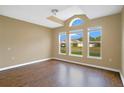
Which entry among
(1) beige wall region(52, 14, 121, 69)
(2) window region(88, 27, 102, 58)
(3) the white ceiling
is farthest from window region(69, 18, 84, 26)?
(3) the white ceiling

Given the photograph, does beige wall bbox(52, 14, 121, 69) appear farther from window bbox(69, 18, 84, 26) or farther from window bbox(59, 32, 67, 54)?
window bbox(59, 32, 67, 54)

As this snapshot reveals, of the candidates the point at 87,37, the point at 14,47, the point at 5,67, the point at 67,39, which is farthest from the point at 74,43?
the point at 5,67

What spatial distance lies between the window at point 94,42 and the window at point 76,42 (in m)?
0.54

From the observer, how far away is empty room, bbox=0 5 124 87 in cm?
287

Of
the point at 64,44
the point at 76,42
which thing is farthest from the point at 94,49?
the point at 64,44

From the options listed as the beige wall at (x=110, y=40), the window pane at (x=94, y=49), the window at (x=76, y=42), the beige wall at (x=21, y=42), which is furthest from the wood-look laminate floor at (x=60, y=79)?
the window at (x=76, y=42)

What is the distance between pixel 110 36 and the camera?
358 centimetres

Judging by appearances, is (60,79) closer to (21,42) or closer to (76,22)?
(21,42)

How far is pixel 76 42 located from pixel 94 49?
3.96 ft

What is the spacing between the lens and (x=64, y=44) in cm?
568

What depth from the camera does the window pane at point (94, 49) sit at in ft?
13.4

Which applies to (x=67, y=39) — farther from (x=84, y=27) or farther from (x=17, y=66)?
(x=17, y=66)

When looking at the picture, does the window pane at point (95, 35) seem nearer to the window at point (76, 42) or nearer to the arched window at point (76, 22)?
the window at point (76, 42)

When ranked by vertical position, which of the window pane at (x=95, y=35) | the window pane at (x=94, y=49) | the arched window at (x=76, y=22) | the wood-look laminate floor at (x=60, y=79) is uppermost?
the arched window at (x=76, y=22)
